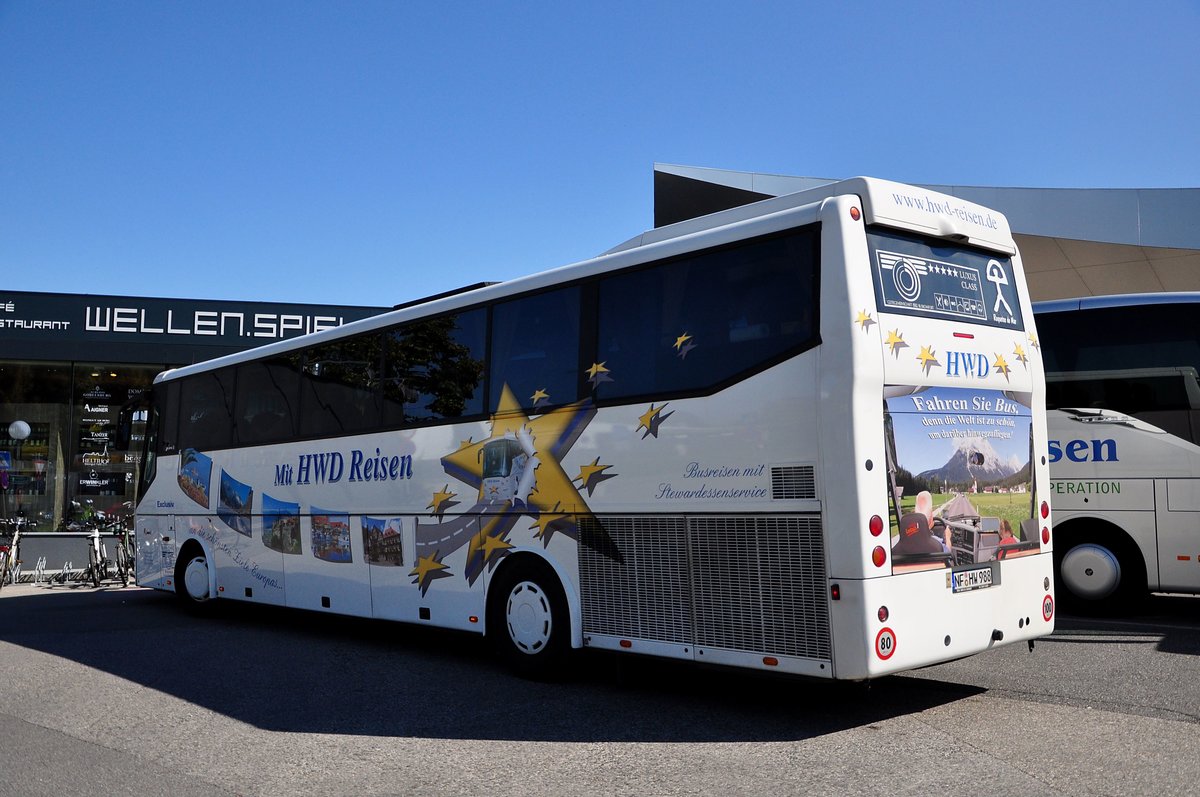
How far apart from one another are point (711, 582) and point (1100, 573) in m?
6.11

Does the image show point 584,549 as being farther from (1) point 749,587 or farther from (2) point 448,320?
(2) point 448,320

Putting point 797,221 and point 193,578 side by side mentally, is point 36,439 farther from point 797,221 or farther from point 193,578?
point 797,221

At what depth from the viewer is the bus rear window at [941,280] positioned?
22.4 ft

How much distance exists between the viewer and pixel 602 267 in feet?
26.9

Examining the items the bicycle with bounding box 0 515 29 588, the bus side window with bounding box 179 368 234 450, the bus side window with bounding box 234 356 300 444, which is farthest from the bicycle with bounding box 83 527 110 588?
the bus side window with bounding box 234 356 300 444

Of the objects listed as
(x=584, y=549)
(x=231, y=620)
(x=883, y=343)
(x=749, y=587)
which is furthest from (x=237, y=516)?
(x=883, y=343)

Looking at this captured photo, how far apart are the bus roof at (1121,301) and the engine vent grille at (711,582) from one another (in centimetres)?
572

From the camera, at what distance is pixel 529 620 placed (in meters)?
8.57

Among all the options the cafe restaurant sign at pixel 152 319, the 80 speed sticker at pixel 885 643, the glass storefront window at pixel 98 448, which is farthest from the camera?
the glass storefront window at pixel 98 448

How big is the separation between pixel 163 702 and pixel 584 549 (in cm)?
332

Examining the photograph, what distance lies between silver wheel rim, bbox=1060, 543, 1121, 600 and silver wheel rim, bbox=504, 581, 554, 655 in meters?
6.20

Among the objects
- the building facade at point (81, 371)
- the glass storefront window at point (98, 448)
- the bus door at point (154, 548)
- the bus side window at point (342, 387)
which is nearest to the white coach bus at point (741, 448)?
the bus side window at point (342, 387)

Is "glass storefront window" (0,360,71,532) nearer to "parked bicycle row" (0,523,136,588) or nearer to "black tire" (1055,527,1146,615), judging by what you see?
"parked bicycle row" (0,523,136,588)

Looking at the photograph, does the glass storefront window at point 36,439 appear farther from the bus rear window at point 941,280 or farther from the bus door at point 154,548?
the bus rear window at point 941,280
